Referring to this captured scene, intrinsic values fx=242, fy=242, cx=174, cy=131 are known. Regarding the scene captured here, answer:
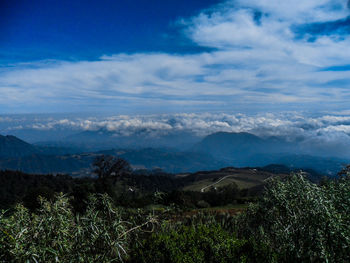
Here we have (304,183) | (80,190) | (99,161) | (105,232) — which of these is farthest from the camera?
(99,161)

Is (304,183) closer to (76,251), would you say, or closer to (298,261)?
(298,261)

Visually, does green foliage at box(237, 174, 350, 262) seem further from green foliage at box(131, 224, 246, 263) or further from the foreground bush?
the foreground bush

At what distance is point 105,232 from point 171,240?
5.05m

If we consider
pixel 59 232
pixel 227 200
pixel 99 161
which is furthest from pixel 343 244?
pixel 99 161

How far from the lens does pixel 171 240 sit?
8602 mm

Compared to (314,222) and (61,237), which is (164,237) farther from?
(314,222)

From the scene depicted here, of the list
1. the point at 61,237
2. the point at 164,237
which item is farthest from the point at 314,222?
the point at 61,237

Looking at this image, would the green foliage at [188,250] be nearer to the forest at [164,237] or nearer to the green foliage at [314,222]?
the forest at [164,237]

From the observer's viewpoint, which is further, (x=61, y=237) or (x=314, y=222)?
(x=314, y=222)

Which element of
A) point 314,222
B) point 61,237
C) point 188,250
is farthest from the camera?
point 188,250

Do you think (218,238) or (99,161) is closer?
(218,238)

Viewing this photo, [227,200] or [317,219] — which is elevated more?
[317,219]

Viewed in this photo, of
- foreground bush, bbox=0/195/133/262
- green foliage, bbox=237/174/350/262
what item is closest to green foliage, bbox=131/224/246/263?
green foliage, bbox=237/174/350/262

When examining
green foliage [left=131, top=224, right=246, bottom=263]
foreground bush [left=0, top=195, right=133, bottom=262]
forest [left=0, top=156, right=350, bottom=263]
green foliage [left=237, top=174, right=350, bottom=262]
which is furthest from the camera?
green foliage [left=131, top=224, right=246, bottom=263]
